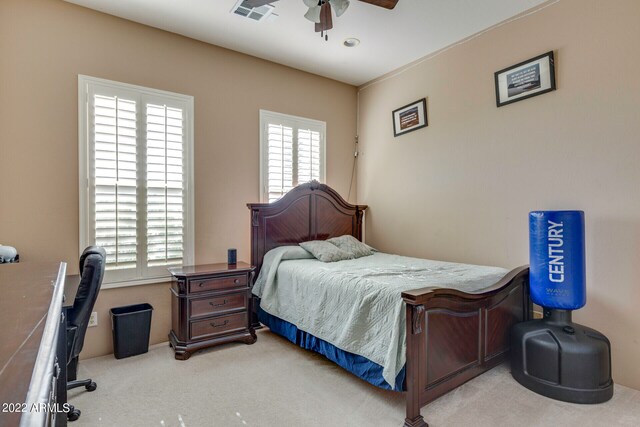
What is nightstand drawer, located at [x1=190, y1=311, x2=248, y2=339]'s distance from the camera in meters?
3.05

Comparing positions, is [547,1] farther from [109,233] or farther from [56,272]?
[109,233]

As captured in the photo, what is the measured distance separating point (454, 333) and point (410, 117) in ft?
8.77

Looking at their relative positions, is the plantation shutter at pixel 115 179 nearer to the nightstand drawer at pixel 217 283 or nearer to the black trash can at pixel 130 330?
the black trash can at pixel 130 330

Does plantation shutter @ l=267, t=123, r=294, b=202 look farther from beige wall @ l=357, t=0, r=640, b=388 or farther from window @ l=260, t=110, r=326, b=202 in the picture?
beige wall @ l=357, t=0, r=640, b=388

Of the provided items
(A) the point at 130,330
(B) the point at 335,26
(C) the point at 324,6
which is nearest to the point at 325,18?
(C) the point at 324,6

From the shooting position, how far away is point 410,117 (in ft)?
13.5

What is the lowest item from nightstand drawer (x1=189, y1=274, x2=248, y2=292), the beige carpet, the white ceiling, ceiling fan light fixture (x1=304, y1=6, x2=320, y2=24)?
the beige carpet

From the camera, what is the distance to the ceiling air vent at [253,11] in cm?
292

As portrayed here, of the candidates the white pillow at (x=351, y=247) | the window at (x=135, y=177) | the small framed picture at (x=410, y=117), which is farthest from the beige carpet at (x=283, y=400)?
the small framed picture at (x=410, y=117)

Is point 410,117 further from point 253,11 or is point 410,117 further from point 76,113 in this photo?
point 76,113

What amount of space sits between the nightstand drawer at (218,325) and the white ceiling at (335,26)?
2.73 m

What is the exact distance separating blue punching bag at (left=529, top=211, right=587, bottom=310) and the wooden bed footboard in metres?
0.28

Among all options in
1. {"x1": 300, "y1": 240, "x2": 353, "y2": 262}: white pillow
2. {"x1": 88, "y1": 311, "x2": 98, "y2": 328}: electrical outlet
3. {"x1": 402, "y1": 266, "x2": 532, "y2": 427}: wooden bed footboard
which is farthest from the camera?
{"x1": 300, "y1": 240, "x2": 353, "y2": 262}: white pillow

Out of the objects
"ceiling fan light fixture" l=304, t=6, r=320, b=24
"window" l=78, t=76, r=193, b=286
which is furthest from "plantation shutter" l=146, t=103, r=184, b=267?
"ceiling fan light fixture" l=304, t=6, r=320, b=24
